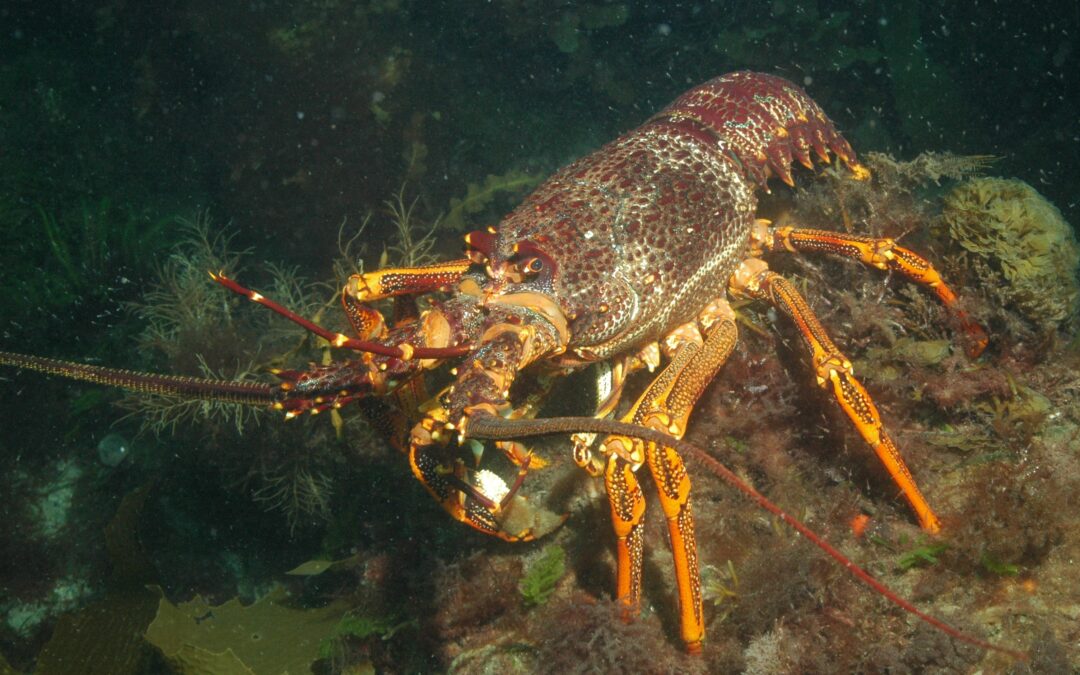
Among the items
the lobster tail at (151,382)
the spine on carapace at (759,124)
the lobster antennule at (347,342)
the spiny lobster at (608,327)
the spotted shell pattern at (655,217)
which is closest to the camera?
the lobster tail at (151,382)

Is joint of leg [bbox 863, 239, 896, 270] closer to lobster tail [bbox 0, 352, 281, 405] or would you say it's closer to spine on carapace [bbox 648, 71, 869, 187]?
spine on carapace [bbox 648, 71, 869, 187]

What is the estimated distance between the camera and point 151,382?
7.61 ft

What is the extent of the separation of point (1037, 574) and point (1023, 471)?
0.50 meters

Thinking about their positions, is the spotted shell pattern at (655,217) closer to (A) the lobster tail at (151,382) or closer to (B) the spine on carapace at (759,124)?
(B) the spine on carapace at (759,124)

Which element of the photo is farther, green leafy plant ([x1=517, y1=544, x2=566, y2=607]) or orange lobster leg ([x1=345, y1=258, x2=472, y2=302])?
orange lobster leg ([x1=345, y1=258, x2=472, y2=302])

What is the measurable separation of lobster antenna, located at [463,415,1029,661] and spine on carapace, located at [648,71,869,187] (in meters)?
3.12

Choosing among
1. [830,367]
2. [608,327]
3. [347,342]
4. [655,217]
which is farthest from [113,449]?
[830,367]

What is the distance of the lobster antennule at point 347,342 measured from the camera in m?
2.38

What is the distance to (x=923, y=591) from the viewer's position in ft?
9.83

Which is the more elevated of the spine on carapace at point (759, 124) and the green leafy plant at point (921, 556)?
the spine on carapace at point (759, 124)

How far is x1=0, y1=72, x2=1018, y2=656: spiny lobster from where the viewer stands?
2.81 m

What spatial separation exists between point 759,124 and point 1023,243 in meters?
2.01

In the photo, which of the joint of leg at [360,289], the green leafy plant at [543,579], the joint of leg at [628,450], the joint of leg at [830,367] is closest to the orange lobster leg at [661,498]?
the joint of leg at [628,450]

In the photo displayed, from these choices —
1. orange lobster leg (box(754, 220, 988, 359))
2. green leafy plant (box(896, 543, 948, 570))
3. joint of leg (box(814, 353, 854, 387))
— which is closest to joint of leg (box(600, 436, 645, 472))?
joint of leg (box(814, 353, 854, 387))
